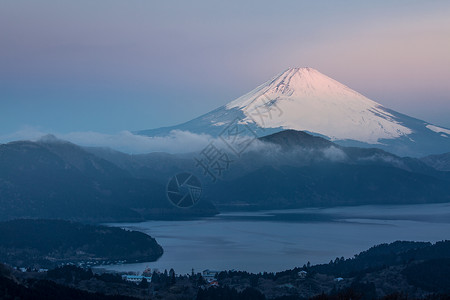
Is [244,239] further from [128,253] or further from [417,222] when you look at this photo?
[417,222]

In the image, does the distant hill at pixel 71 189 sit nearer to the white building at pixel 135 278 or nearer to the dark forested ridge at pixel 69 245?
the dark forested ridge at pixel 69 245

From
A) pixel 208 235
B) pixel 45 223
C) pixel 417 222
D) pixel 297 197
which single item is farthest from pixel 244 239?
pixel 297 197

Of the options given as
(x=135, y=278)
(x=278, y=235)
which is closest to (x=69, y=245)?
(x=135, y=278)

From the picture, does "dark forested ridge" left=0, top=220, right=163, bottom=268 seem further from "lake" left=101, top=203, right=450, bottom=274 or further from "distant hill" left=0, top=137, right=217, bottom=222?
"distant hill" left=0, top=137, right=217, bottom=222

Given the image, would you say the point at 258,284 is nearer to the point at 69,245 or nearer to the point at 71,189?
the point at 69,245

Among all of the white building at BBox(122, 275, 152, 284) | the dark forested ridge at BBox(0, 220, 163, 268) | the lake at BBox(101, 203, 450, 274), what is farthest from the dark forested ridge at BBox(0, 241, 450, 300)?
the dark forested ridge at BBox(0, 220, 163, 268)

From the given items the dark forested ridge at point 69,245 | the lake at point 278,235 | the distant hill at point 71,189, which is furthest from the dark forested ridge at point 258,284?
the distant hill at point 71,189
